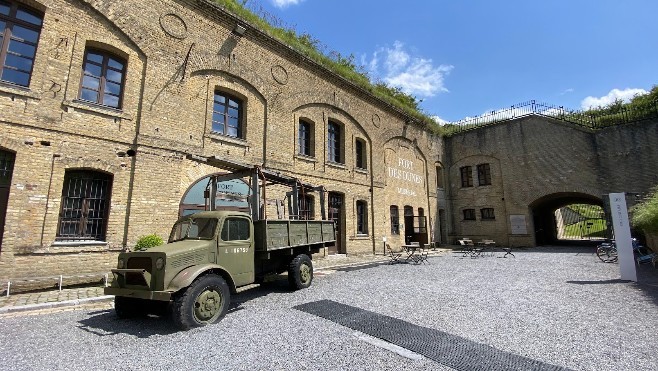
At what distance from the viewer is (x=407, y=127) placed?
67.6ft

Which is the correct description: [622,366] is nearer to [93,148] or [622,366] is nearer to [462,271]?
[462,271]

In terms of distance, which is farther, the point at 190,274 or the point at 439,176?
the point at 439,176

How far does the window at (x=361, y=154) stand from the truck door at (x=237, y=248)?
1146 cm

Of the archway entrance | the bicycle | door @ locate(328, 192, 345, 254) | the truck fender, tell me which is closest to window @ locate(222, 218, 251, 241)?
the truck fender

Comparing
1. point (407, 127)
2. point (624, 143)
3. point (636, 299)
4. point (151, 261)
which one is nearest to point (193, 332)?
point (151, 261)

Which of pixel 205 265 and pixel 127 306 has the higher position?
pixel 205 265

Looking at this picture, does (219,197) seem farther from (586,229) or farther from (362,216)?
(586,229)

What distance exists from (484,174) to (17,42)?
24.2m

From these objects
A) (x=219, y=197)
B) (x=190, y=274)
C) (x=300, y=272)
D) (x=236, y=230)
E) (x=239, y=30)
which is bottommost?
(x=300, y=272)

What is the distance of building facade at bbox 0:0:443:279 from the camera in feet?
24.3

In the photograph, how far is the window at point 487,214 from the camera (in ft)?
70.5

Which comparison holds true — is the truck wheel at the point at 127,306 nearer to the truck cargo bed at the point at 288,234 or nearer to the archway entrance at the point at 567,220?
the truck cargo bed at the point at 288,234

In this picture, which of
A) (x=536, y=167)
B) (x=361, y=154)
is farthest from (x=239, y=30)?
(x=536, y=167)

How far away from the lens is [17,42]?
25.7ft
